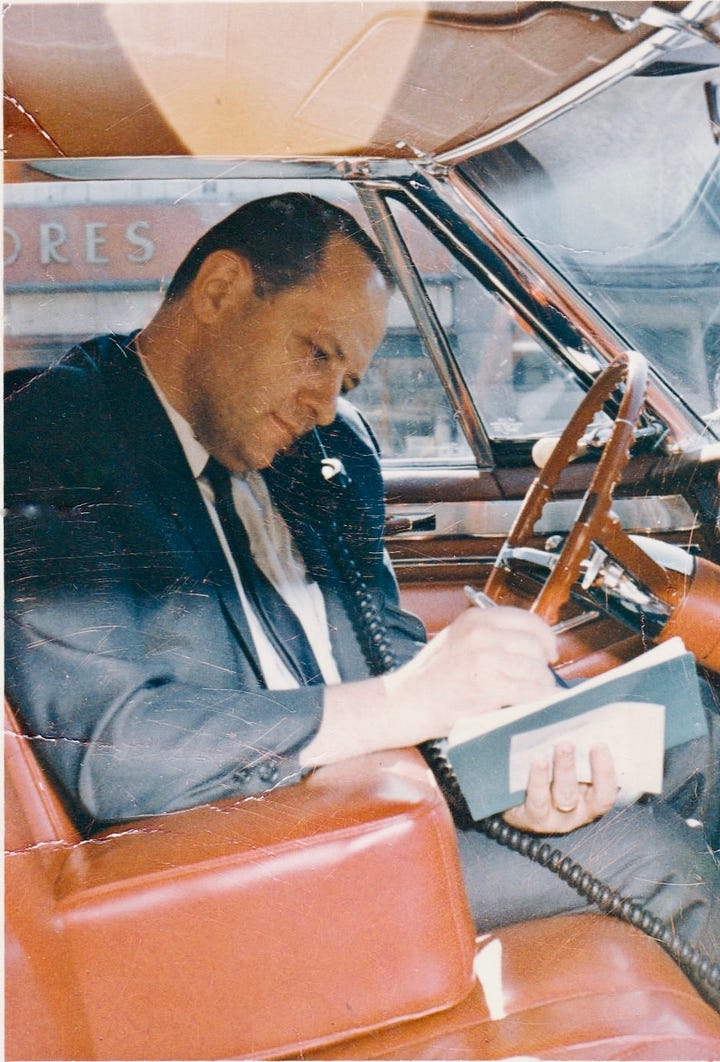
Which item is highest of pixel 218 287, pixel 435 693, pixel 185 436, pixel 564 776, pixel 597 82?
pixel 597 82

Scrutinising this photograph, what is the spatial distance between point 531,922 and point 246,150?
42.9 inches

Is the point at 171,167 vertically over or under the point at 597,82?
under

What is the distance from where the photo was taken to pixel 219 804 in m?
0.93

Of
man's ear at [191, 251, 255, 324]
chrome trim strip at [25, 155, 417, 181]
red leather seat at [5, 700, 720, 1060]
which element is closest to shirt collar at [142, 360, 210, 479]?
man's ear at [191, 251, 255, 324]

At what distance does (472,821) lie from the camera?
42.7 inches

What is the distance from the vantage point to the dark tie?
1081 millimetres

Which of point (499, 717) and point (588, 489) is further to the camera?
point (588, 489)

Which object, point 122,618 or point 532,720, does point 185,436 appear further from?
point 532,720

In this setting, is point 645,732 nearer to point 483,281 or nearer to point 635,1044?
point 635,1044

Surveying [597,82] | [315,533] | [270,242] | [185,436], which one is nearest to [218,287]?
[270,242]

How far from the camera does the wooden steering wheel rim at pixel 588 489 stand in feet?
4.00

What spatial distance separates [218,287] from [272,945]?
0.80 meters

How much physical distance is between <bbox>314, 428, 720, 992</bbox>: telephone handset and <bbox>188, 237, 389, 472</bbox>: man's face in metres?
0.06

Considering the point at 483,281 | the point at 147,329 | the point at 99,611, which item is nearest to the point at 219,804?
the point at 99,611
